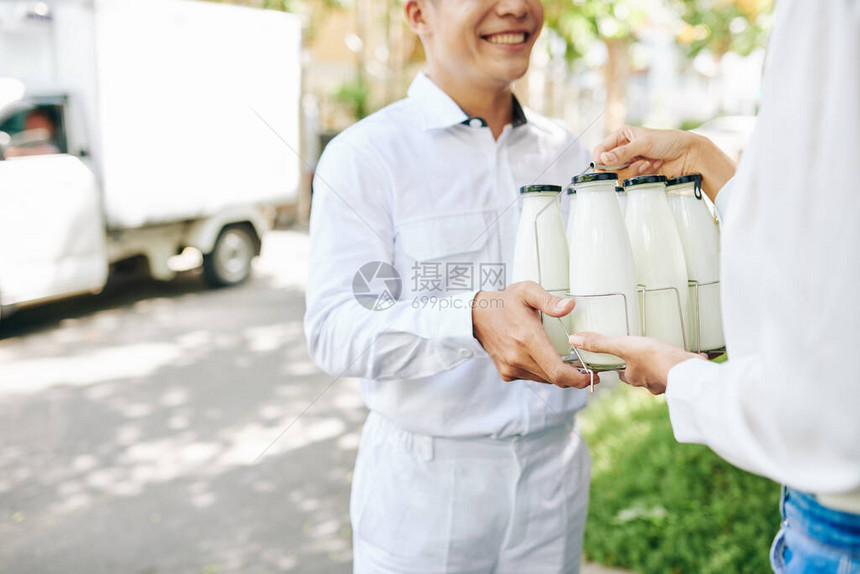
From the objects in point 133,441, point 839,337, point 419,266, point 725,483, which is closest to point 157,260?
point 133,441

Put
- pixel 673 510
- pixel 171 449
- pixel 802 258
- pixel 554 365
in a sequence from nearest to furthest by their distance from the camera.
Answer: pixel 802 258 → pixel 554 365 → pixel 673 510 → pixel 171 449

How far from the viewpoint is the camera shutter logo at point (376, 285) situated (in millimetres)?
1485

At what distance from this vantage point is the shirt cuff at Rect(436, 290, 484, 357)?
1330 mm

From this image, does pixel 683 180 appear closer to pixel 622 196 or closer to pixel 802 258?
pixel 622 196

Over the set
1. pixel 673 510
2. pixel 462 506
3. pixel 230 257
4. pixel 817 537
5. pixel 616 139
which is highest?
pixel 616 139

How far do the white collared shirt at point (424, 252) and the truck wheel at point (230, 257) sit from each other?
6242 mm

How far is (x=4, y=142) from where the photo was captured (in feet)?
A: 19.1

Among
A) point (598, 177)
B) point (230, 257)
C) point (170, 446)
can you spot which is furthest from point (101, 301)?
point (598, 177)

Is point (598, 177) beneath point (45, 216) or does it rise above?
above

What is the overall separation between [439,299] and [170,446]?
327 cm

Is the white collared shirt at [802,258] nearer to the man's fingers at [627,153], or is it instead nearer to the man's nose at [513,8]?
the man's fingers at [627,153]

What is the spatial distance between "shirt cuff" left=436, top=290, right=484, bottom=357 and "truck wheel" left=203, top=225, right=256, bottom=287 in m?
6.58

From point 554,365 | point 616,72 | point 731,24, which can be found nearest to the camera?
point 554,365

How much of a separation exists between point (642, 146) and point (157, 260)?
6.51 metres
